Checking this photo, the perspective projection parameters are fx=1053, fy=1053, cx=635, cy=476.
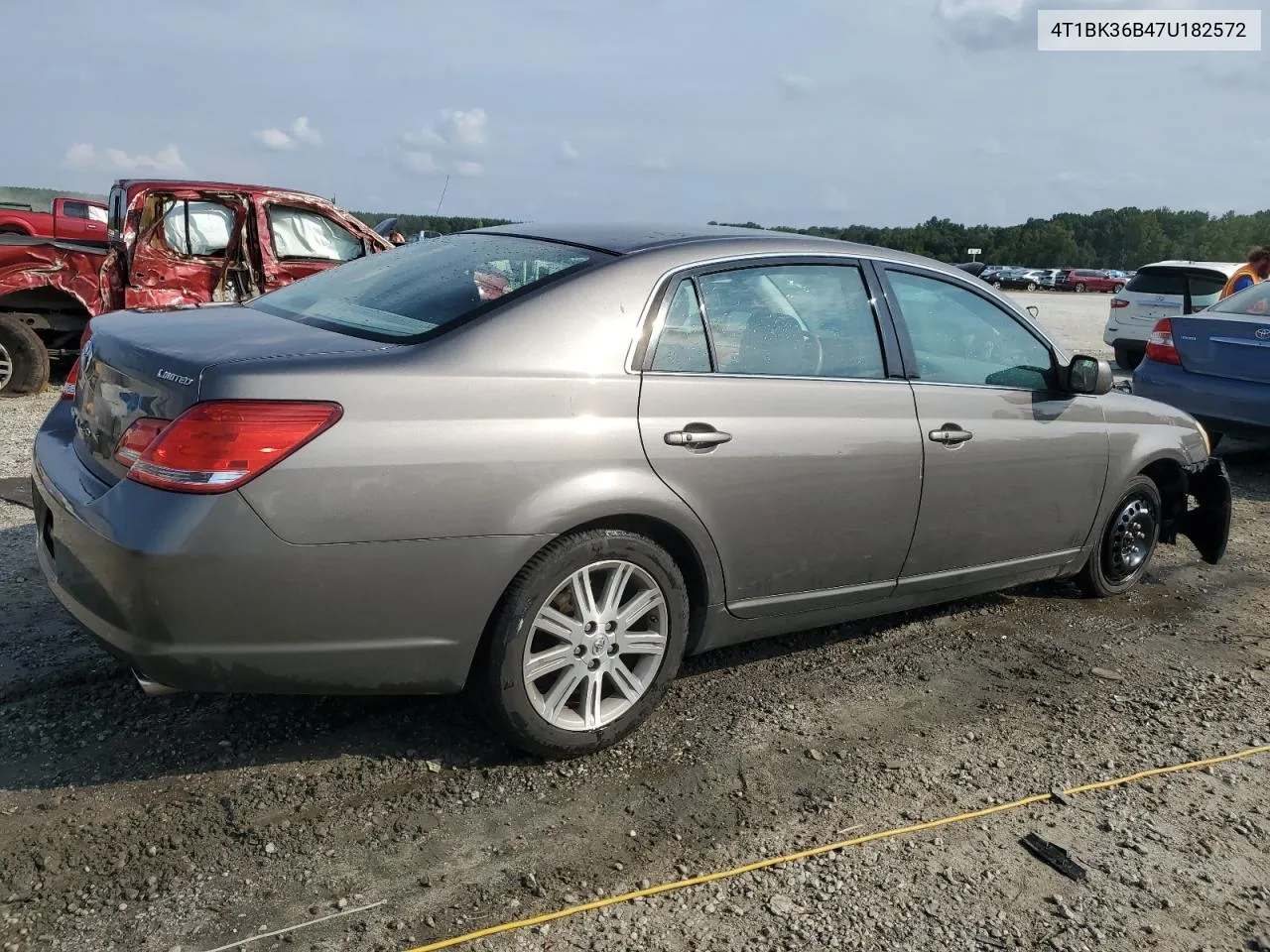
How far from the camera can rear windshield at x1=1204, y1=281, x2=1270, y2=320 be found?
777 cm

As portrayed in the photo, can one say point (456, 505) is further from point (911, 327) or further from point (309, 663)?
point (911, 327)

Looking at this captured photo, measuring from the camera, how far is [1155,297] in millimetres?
14484

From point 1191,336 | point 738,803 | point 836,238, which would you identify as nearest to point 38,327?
point 836,238

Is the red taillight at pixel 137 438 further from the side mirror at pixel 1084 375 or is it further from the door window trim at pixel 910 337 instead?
the side mirror at pixel 1084 375

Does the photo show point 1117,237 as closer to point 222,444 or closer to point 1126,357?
point 1126,357

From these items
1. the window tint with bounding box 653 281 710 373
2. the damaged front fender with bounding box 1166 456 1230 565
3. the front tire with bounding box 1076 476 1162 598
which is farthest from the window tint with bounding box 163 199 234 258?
the damaged front fender with bounding box 1166 456 1230 565

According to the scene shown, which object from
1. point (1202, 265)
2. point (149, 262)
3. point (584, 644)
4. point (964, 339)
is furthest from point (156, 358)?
point (1202, 265)

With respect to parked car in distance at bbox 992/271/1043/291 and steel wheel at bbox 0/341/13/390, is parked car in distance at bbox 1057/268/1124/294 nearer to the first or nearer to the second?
parked car in distance at bbox 992/271/1043/291

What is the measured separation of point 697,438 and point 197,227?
723 centimetres

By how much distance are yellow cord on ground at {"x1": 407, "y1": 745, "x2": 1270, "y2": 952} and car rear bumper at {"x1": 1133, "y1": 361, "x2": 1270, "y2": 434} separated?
4.51m

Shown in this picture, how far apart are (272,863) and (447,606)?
76 cm

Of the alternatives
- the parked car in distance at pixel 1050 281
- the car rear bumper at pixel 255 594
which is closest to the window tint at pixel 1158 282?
the car rear bumper at pixel 255 594

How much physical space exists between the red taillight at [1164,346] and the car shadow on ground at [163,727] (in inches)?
230

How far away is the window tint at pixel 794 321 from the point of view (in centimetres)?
342
